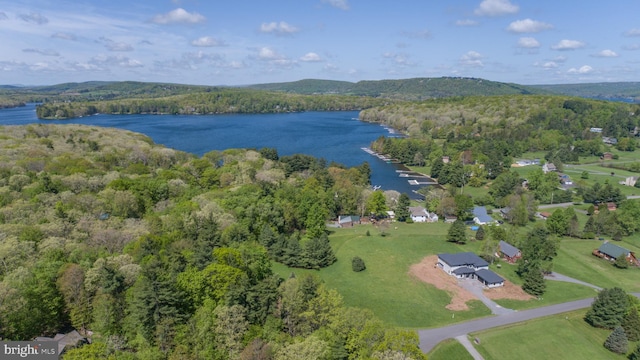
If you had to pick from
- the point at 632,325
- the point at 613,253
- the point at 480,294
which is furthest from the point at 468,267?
the point at 613,253

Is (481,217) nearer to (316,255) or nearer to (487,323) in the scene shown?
(487,323)

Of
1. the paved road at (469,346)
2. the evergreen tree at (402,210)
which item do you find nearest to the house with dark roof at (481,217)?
the evergreen tree at (402,210)

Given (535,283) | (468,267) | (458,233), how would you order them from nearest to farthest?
(535,283) < (468,267) < (458,233)

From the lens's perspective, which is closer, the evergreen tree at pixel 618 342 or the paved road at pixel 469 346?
the paved road at pixel 469 346

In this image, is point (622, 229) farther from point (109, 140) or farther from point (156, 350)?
point (109, 140)

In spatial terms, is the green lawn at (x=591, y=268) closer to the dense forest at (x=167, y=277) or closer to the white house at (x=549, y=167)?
the dense forest at (x=167, y=277)

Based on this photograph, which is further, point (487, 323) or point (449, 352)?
point (487, 323)
